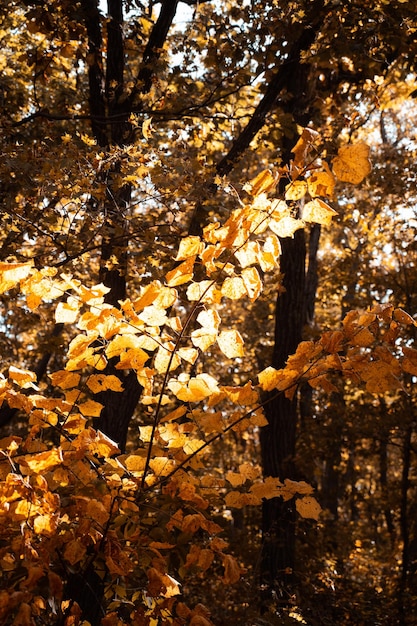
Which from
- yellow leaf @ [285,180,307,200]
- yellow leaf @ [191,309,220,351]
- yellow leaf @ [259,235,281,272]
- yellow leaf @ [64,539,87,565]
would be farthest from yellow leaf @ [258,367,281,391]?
yellow leaf @ [64,539,87,565]

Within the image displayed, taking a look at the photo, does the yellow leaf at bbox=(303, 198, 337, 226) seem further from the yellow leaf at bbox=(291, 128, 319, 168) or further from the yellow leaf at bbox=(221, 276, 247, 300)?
the yellow leaf at bbox=(221, 276, 247, 300)

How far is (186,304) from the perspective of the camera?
3.15m

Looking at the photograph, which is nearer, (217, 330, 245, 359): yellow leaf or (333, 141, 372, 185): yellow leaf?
(333, 141, 372, 185): yellow leaf

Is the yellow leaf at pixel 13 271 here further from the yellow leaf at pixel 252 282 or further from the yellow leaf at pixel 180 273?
the yellow leaf at pixel 252 282

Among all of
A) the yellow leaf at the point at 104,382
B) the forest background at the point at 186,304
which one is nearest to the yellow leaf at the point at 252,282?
the forest background at the point at 186,304

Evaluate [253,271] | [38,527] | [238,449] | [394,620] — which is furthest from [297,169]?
[238,449]

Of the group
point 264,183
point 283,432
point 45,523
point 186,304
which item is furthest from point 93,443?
point 283,432

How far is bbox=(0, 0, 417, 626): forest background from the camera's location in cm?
145

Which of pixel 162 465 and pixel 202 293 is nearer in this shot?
pixel 202 293

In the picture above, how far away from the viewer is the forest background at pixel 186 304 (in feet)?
4.75

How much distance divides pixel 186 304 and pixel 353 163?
2026 mm

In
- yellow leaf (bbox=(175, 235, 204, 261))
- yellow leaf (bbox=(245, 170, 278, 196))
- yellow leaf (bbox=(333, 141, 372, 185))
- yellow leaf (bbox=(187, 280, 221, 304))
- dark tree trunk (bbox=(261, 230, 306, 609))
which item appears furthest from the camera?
dark tree trunk (bbox=(261, 230, 306, 609))

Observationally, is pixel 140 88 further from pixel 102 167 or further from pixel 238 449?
pixel 238 449

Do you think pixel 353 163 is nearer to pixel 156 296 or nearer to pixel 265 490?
pixel 156 296
